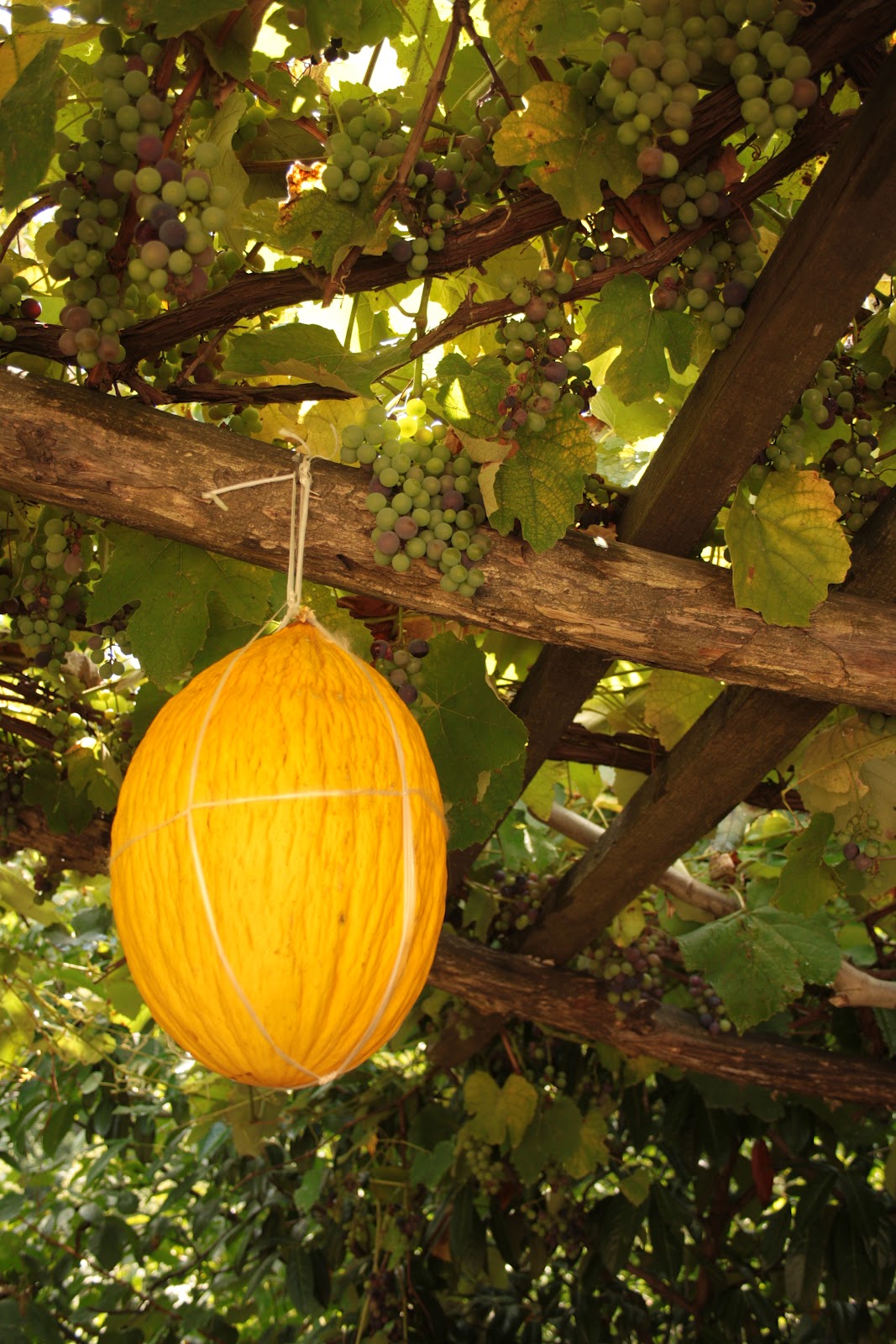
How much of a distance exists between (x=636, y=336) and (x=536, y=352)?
0.51 ft

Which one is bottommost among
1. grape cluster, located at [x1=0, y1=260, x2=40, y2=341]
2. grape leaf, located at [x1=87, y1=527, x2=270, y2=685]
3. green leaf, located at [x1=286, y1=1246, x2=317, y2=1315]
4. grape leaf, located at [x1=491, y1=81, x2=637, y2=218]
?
green leaf, located at [x1=286, y1=1246, x2=317, y2=1315]

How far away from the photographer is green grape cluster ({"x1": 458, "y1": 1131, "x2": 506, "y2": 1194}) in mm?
3238

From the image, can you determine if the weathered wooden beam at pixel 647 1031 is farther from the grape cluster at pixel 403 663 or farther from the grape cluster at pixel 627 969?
the grape cluster at pixel 403 663

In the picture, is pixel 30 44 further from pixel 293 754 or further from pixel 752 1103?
pixel 752 1103

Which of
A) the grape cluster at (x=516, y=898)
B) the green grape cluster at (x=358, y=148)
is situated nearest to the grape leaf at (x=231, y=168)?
the green grape cluster at (x=358, y=148)

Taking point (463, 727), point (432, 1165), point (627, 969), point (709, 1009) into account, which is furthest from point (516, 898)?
point (463, 727)

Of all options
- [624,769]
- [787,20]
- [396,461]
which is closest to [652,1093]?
[624,769]

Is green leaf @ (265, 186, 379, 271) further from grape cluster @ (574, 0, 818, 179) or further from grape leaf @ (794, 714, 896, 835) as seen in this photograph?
grape leaf @ (794, 714, 896, 835)

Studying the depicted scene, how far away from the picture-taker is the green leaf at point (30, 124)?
101cm

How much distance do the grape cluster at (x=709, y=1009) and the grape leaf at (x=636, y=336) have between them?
6.69 ft

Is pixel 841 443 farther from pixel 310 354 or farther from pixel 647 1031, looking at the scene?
pixel 647 1031

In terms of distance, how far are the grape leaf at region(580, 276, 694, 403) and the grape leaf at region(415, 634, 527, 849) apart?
44 cm

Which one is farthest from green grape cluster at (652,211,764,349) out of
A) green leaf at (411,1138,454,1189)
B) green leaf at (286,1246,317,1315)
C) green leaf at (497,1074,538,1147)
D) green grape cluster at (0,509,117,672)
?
green leaf at (286,1246,317,1315)

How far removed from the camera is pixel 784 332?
1.09m
